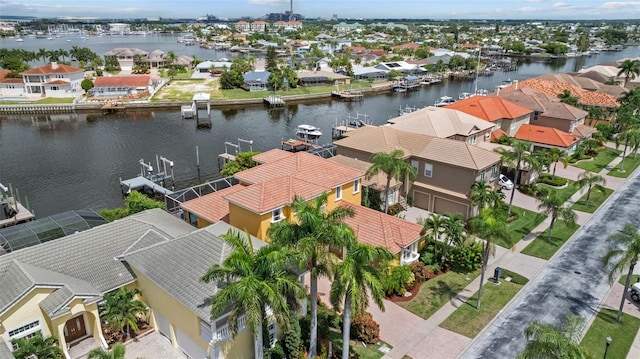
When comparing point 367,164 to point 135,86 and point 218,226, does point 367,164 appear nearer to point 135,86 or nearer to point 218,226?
point 218,226

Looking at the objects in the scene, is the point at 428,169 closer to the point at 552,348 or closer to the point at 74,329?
the point at 552,348

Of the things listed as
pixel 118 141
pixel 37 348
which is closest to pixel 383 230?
pixel 37 348

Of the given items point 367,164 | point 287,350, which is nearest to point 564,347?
point 287,350

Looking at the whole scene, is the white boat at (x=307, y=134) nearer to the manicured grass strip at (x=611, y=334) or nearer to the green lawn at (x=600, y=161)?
the green lawn at (x=600, y=161)

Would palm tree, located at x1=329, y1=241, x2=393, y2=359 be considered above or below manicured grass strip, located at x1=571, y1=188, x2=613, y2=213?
above

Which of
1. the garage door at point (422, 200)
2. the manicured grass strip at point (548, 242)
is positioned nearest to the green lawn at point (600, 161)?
the manicured grass strip at point (548, 242)

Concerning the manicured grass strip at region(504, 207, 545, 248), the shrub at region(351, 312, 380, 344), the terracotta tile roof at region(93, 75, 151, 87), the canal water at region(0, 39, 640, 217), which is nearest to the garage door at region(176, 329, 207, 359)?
the shrub at region(351, 312, 380, 344)

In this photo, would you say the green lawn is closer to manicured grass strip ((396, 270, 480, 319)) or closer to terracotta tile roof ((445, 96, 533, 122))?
terracotta tile roof ((445, 96, 533, 122))
